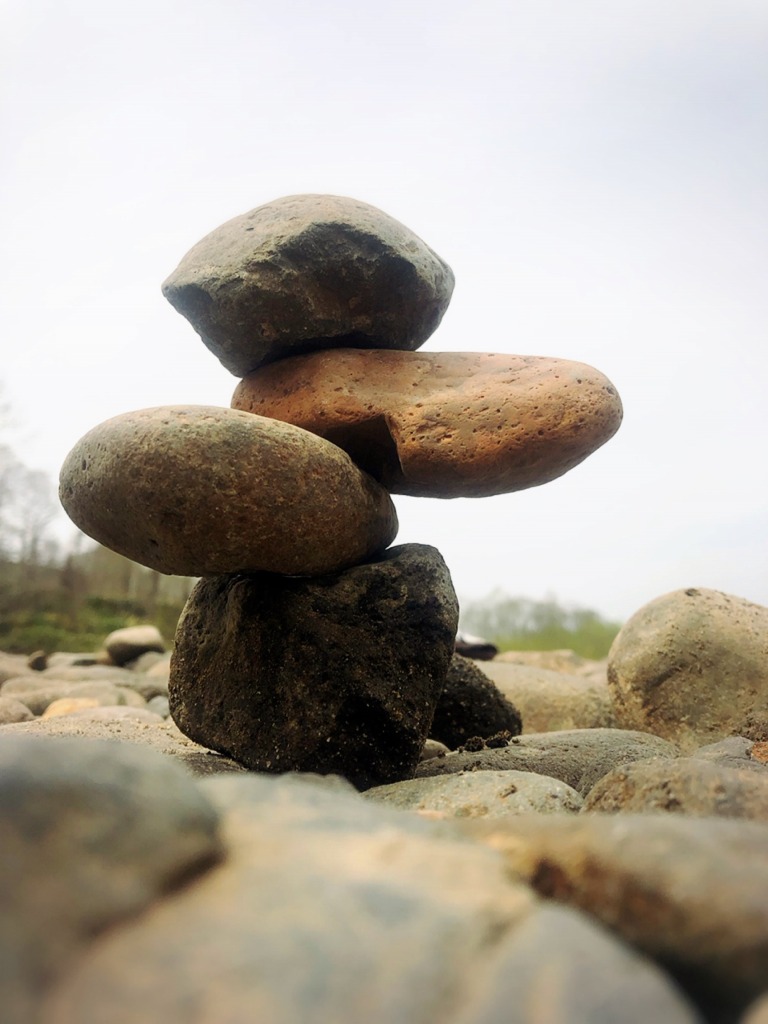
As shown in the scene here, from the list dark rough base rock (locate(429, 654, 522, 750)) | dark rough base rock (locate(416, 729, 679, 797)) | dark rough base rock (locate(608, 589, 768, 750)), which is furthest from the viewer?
dark rough base rock (locate(608, 589, 768, 750))

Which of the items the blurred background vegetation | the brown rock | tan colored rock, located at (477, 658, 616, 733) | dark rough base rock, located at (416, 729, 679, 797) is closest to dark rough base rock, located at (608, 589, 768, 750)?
dark rough base rock, located at (416, 729, 679, 797)

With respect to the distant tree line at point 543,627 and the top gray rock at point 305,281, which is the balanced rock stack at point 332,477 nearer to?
the top gray rock at point 305,281

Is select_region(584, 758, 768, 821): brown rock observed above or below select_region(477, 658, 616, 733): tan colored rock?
above

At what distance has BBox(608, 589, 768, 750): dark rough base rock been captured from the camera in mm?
5281

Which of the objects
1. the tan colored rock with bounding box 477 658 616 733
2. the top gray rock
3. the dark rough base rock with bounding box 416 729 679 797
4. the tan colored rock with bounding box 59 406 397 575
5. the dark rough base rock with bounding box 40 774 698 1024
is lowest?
the tan colored rock with bounding box 477 658 616 733

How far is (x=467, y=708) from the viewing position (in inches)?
182

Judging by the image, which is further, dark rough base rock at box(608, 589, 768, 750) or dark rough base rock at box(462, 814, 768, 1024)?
dark rough base rock at box(608, 589, 768, 750)

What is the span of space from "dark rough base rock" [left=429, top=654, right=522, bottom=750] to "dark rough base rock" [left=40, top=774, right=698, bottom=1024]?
10.8 feet

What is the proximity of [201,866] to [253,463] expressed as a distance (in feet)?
6.49

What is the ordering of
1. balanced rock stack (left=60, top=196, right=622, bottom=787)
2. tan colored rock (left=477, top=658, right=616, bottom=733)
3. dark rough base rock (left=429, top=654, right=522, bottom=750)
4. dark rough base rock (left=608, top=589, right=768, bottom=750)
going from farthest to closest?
tan colored rock (left=477, top=658, right=616, bottom=733) → dark rough base rock (left=608, top=589, right=768, bottom=750) → dark rough base rock (left=429, top=654, right=522, bottom=750) → balanced rock stack (left=60, top=196, right=622, bottom=787)

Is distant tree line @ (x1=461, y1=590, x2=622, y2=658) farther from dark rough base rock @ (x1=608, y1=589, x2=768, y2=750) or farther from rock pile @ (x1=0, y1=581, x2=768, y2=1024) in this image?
rock pile @ (x1=0, y1=581, x2=768, y2=1024)

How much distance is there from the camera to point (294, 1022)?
3.23 ft

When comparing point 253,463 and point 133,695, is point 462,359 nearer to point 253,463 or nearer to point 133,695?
point 253,463

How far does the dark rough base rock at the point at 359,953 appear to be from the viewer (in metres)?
1.00
